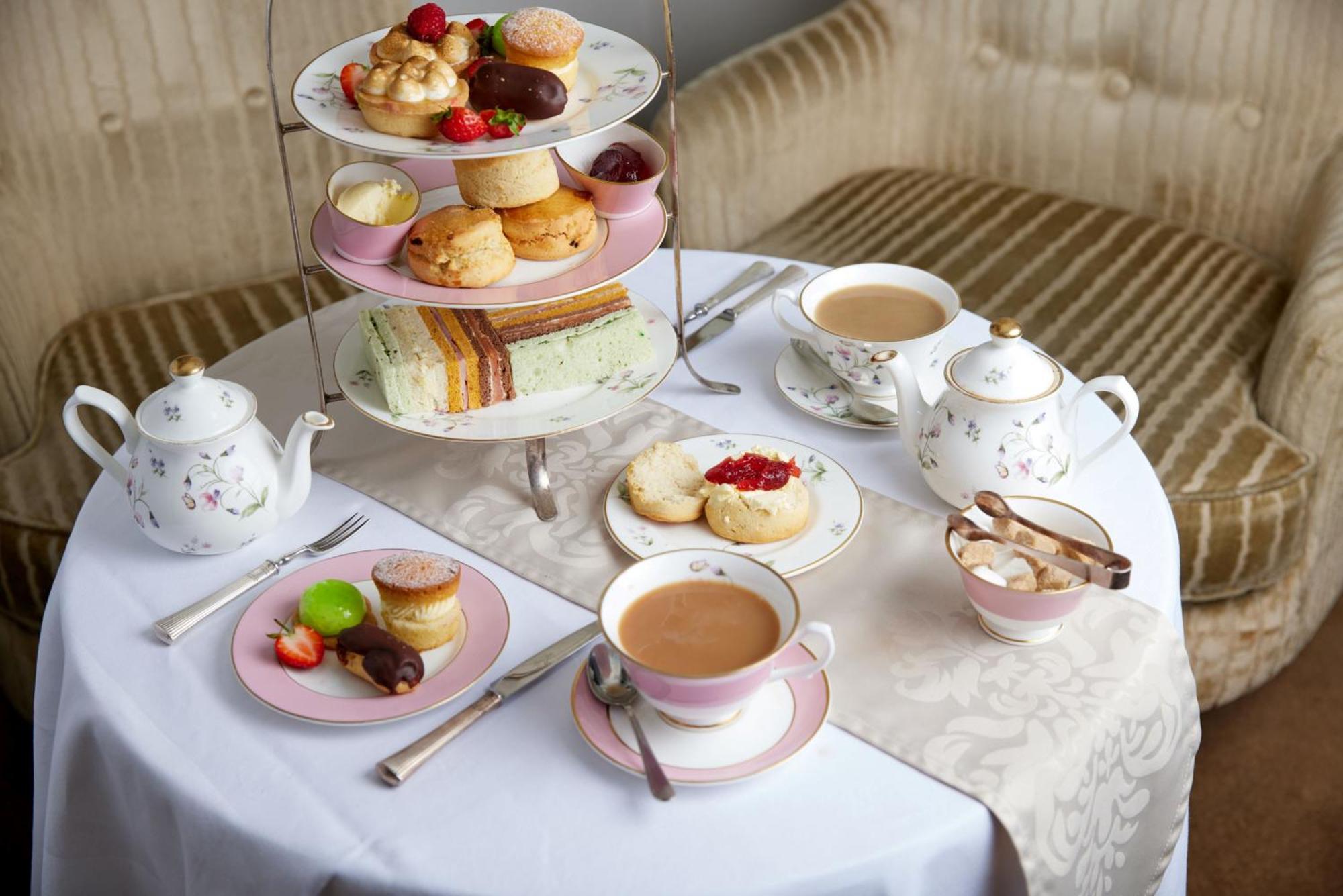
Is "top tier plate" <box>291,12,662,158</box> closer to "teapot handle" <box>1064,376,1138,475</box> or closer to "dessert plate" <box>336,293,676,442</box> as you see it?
"dessert plate" <box>336,293,676,442</box>

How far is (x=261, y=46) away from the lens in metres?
2.26

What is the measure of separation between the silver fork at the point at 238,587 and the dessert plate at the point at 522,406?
0.12 m

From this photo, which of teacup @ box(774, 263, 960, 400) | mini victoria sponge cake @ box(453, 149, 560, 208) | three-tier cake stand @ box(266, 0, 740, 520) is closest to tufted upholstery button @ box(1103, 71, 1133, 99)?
teacup @ box(774, 263, 960, 400)

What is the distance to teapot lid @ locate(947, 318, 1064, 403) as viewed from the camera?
1.25m

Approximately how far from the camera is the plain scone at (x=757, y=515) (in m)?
1.25

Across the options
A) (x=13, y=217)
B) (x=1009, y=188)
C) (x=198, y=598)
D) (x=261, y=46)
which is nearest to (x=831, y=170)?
(x=1009, y=188)

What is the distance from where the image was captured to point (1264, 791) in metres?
2.06

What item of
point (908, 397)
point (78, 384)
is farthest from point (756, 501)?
point (78, 384)

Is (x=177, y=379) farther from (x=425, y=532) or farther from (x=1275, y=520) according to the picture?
(x=1275, y=520)

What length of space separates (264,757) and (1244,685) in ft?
5.26

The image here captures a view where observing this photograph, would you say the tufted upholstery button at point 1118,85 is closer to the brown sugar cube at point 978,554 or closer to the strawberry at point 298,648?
the brown sugar cube at point 978,554

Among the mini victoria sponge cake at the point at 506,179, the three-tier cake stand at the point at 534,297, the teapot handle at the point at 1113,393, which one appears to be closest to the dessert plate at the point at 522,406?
the three-tier cake stand at the point at 534,297

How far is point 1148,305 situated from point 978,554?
124 cm

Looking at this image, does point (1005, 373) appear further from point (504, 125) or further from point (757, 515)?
point (504, 125)
